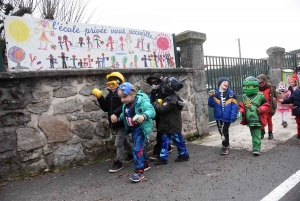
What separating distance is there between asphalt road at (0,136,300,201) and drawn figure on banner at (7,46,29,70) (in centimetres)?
180

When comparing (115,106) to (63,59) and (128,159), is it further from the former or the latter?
(63,59)

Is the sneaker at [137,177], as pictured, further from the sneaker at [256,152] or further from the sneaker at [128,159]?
the sneaker at [256,152]

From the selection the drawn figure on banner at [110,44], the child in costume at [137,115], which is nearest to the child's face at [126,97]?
the child in costume at [137,115]

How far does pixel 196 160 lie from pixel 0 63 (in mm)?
3456

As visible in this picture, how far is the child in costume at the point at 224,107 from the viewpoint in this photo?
453 centimetres

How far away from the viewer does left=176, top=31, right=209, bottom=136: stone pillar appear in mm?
6020

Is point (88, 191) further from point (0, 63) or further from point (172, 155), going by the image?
point (0, 63)

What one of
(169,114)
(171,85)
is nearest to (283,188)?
(169,114)

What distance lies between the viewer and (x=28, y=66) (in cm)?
392

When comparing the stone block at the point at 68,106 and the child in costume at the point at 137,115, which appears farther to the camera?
the stone block at the point at 68,106

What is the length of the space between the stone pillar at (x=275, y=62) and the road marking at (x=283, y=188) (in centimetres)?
825

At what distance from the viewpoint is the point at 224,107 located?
4598 mm

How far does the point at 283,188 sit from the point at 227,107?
189 centimetres

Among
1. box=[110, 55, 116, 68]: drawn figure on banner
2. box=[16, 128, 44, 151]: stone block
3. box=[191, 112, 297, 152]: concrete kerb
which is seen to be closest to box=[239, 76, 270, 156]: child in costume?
box=[191, 112, 297, 152]: concrete kerb
